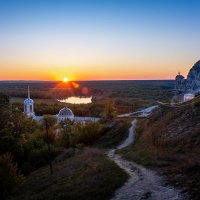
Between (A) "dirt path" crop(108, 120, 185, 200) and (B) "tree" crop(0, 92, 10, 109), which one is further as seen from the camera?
(B) "tree" crop(0, 92, 10, 109)

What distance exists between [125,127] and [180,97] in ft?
40.3

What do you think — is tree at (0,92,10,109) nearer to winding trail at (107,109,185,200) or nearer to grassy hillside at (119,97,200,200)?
grassy hillside at (119,97,200,200)

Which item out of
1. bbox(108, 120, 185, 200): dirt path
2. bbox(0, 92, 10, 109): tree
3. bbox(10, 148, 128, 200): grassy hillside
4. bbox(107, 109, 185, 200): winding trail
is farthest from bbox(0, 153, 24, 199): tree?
bbox(0, 92, 10, 109): tree

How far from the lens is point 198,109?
31.1m

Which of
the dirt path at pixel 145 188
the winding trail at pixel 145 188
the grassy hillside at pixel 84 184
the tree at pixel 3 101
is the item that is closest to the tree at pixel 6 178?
the grassy hillside at pixel 84 184

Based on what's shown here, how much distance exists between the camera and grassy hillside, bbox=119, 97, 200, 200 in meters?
16.8

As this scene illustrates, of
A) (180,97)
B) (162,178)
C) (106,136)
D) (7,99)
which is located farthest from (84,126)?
(162,178)

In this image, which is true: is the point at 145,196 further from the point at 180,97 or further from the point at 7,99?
the point at 180,97

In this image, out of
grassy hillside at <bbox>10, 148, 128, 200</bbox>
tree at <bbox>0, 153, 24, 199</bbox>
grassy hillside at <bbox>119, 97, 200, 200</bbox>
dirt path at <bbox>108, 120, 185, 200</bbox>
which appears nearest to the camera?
dirt path at <bbox>108, 120, 185, 200</bbox>

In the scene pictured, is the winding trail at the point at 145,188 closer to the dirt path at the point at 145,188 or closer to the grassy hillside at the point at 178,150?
→ the dirt path at the point at 145,188

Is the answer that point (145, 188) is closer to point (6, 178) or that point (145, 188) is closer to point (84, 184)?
point (84, 184)

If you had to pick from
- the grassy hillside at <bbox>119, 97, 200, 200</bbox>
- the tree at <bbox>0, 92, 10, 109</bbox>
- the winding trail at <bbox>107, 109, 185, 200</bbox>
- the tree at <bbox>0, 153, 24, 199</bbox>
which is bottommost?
the tree at <bbox>0, 153, 24, 199</bbox>

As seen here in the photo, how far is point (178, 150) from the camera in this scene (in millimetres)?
24094

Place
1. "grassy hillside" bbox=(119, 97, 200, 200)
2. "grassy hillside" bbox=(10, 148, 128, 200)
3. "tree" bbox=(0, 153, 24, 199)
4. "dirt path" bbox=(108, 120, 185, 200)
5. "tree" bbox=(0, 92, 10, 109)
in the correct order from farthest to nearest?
"tree" bbox=(0, 92, 10, 109)
"tree" bbox=(0, 153, 24, 199)
"grassy hillside" bbox=(10, 148, 128, 200)
"grassy hillside" bbox=(119, 97, 200, 200)
"dirt path" bbox=(108, 120, 185, 200)
